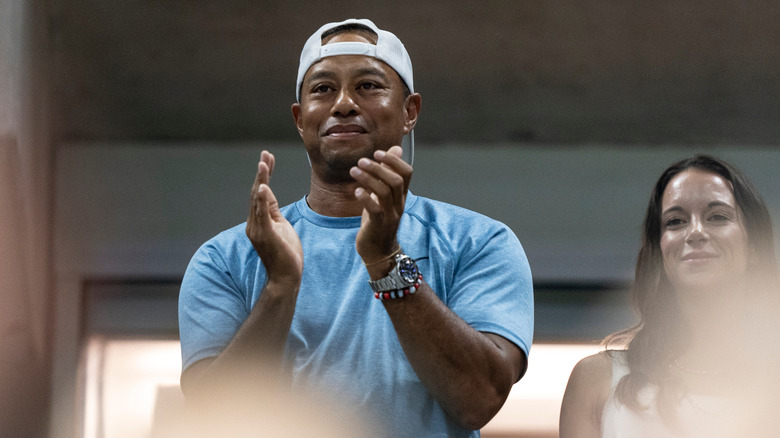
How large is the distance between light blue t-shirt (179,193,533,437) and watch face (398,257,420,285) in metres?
0.15

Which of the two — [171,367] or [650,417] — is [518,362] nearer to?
[650,417]

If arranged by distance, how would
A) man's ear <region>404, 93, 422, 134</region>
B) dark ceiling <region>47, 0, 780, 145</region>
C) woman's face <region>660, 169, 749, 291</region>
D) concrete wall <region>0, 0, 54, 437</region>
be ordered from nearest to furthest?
man's ear <region>404, 93, 422, 134</region> < woman's face <region>660, 169, 749, 291</region> < concrete wall <region>0, 0, 54, 437</region> < dark ceiling <region>47, 0, 780, 145</region>

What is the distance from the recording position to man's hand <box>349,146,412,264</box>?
1.21m

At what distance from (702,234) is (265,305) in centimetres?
85

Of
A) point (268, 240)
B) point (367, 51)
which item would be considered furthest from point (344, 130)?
point (268, 240)

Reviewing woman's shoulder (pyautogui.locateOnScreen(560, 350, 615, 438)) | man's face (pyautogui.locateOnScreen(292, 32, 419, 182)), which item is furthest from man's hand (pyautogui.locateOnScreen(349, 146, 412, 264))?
woman's shoulder (pyautogui.locateOnScreen(560, 350, 615, 438))

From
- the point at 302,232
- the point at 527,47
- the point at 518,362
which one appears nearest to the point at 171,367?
the point at 527,47

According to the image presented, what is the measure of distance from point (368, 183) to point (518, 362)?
0.35 m

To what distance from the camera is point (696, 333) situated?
1705mm

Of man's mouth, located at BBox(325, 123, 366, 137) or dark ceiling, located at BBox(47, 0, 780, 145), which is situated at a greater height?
dark ceiling, located at BBox(47, 0, 780, 145)

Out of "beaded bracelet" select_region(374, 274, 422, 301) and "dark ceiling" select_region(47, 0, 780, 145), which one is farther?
"dark ceiling" select_region(47, 0, 780, 145)

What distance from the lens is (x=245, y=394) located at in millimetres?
1323

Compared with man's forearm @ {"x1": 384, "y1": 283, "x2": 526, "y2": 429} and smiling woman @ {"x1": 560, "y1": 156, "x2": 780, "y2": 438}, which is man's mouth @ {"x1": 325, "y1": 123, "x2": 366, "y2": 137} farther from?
smiling woman @ {"x1": 560, "y1": 156, "x2": 780, "y2": 438}

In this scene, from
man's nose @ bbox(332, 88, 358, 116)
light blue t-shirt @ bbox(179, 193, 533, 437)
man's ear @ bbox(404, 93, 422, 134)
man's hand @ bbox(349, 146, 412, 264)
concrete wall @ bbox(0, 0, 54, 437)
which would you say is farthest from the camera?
concrete wall @ bbox(0, 0, 54, 437)
